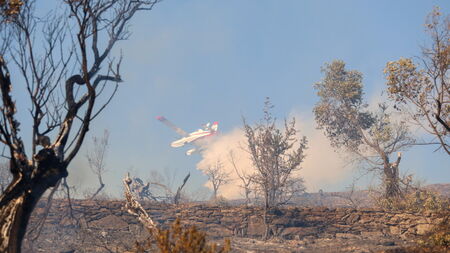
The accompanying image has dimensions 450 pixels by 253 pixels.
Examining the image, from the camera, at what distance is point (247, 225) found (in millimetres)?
17703

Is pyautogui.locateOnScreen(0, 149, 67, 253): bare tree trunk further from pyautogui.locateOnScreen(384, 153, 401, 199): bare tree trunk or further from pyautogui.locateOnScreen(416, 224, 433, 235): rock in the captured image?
pyautogui.locateOnScreen(384, 153, 401, 199): bare tree trunk

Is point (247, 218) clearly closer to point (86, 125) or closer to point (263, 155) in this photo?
point (263, 155)

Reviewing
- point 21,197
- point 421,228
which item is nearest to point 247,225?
point 421,228

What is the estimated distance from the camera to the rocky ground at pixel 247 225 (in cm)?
1539

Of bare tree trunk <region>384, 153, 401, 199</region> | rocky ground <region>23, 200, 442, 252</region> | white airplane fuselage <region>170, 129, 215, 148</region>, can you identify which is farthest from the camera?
white airplane fuselage <region>170, 129, 215, 148</region>

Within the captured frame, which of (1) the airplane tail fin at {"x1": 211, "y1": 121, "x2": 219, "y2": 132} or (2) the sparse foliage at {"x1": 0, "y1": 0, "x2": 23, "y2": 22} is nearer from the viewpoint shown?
(2) the sparse foliage at {"x1": 0, "y1": 0, "x2": 23, "y2": 22}

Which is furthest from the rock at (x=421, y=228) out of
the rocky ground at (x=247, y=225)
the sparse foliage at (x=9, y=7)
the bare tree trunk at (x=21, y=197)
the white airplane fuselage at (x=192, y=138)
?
the white airplane fuselage at (x=192, y=138)

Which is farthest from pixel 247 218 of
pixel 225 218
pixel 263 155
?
pixel 263 155

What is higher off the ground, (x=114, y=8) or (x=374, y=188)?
(x=114, y=8)

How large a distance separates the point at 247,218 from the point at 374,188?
9593mm

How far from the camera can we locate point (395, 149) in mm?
25375

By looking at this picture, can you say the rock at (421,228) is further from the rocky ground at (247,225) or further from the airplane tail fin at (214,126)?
the airplane tail fin at (214,126)

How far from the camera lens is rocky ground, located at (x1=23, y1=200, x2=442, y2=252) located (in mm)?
15391

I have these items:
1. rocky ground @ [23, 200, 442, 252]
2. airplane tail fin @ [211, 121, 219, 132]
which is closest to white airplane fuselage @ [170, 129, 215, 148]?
airplane tail fin @ [211, 121, 219, 132]
